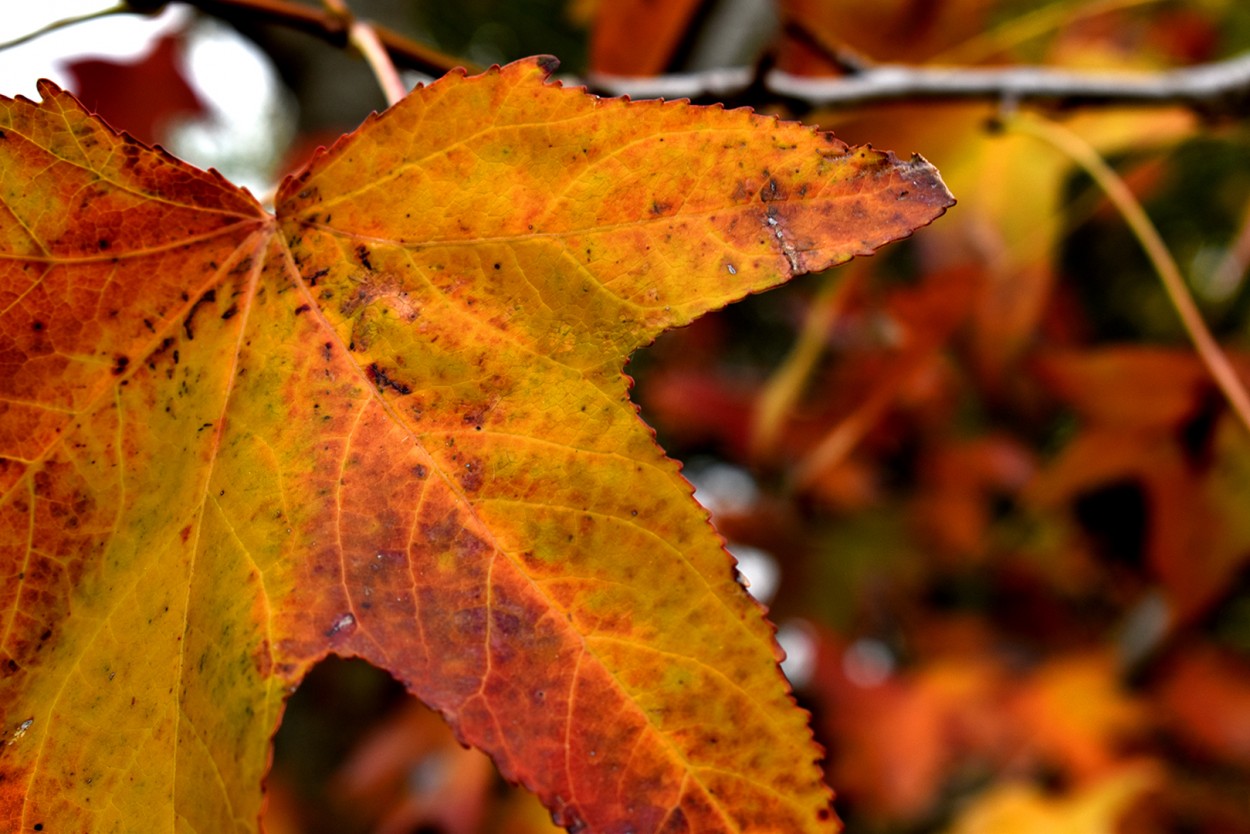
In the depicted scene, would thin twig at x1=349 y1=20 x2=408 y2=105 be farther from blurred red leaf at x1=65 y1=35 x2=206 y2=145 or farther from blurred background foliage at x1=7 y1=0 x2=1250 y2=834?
blurred red leaf at x1=65 y1=35 x2=206 y2=145

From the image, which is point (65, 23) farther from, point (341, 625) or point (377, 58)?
point (341, 625)

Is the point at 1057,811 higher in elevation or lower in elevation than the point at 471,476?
lower

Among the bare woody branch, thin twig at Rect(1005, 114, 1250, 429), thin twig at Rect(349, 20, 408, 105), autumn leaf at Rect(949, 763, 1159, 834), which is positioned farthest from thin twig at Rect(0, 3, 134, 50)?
autumn leaf at Rect(949, 763, 1159, 834)

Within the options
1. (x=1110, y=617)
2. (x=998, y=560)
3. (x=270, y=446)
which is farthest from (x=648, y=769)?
(x=1110, y=617)

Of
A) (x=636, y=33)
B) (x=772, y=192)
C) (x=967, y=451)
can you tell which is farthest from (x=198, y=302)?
(x=967, y=451)

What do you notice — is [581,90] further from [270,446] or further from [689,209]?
[270,446]

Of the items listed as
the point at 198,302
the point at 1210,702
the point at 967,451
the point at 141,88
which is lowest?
the point at 1210,702

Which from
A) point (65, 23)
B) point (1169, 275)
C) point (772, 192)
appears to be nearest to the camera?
point (772, 192)
